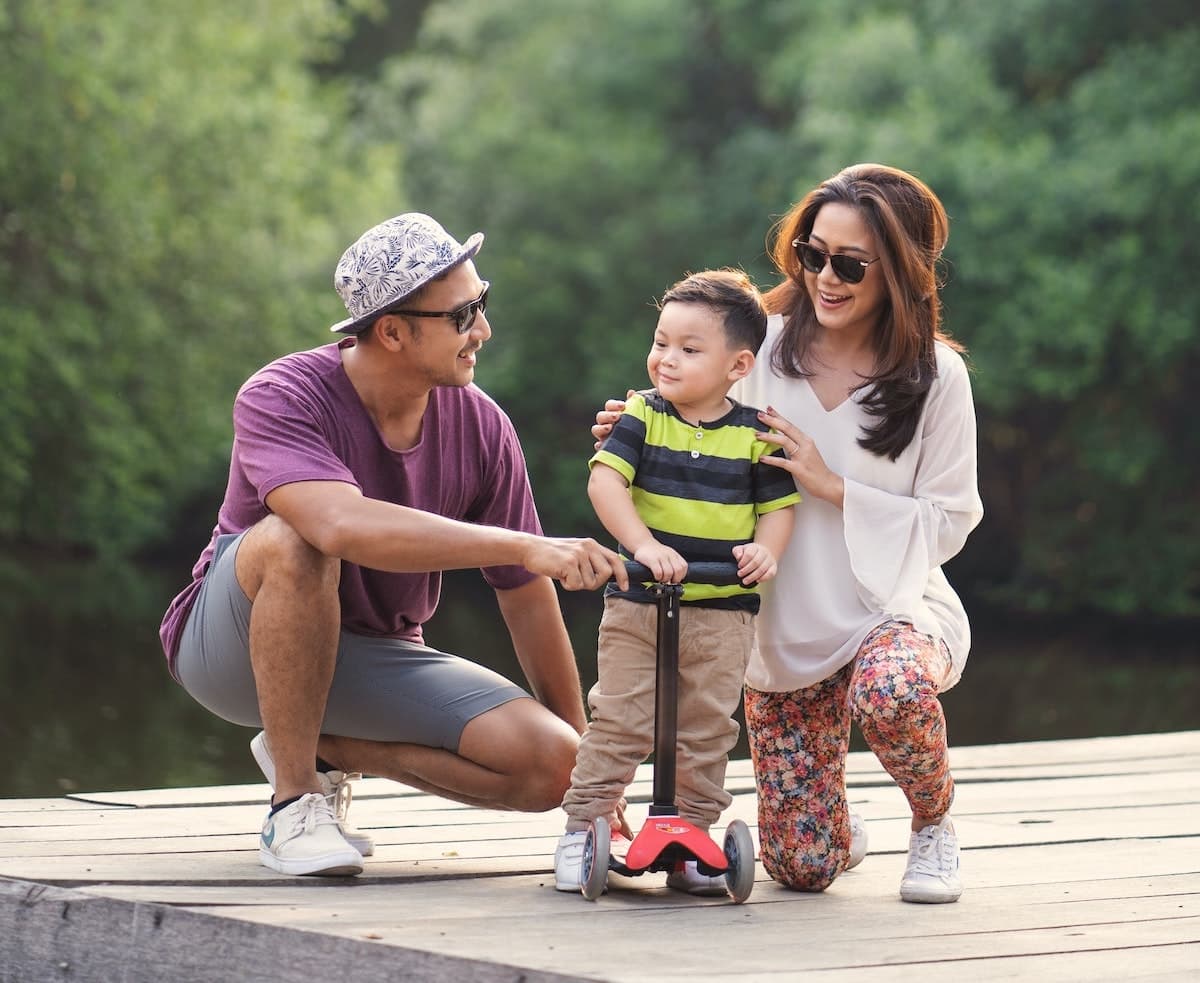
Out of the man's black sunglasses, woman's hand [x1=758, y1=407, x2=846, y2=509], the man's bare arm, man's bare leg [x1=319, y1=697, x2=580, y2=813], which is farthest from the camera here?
man's bare leg [x1=319, y1=697, x2=580, y2=813]

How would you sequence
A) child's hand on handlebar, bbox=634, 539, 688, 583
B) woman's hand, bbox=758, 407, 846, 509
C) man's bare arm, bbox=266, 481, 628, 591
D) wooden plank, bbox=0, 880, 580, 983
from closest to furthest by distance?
wooden plank, bbox=0, 880, 580, 983 → child's hand on handlebar, bbox=634, 539, 688, 583 → man's bare arm, bbox=266, 481, 628, 591 → woman's hand, bbox=758, 407, 846, 509

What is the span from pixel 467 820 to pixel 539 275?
15265 mm

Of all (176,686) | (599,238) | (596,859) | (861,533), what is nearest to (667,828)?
(596,859)

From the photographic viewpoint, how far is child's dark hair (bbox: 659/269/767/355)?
2.96m

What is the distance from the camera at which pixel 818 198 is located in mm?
3152

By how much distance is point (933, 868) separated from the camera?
3.05 m

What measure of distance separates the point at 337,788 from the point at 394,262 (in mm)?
992

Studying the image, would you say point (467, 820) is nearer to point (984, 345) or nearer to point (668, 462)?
point (668, 462)

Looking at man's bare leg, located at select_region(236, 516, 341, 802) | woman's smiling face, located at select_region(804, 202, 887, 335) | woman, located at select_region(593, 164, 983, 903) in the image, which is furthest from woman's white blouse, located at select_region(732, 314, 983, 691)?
man's bare leg, located at select_region(236, 516, 341, 802)

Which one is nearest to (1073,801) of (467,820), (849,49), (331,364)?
(467,820)

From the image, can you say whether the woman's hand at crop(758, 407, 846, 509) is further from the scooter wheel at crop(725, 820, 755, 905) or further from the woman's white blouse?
the scooter wheel at crop(725, 820, 755, 905)

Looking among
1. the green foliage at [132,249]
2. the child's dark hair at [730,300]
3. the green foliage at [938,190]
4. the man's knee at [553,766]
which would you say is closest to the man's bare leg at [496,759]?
the man's knee at [553,766]

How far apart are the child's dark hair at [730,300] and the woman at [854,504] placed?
148mm

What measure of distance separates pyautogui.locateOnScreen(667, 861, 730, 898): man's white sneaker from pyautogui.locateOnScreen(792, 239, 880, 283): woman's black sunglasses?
104 centimetres
